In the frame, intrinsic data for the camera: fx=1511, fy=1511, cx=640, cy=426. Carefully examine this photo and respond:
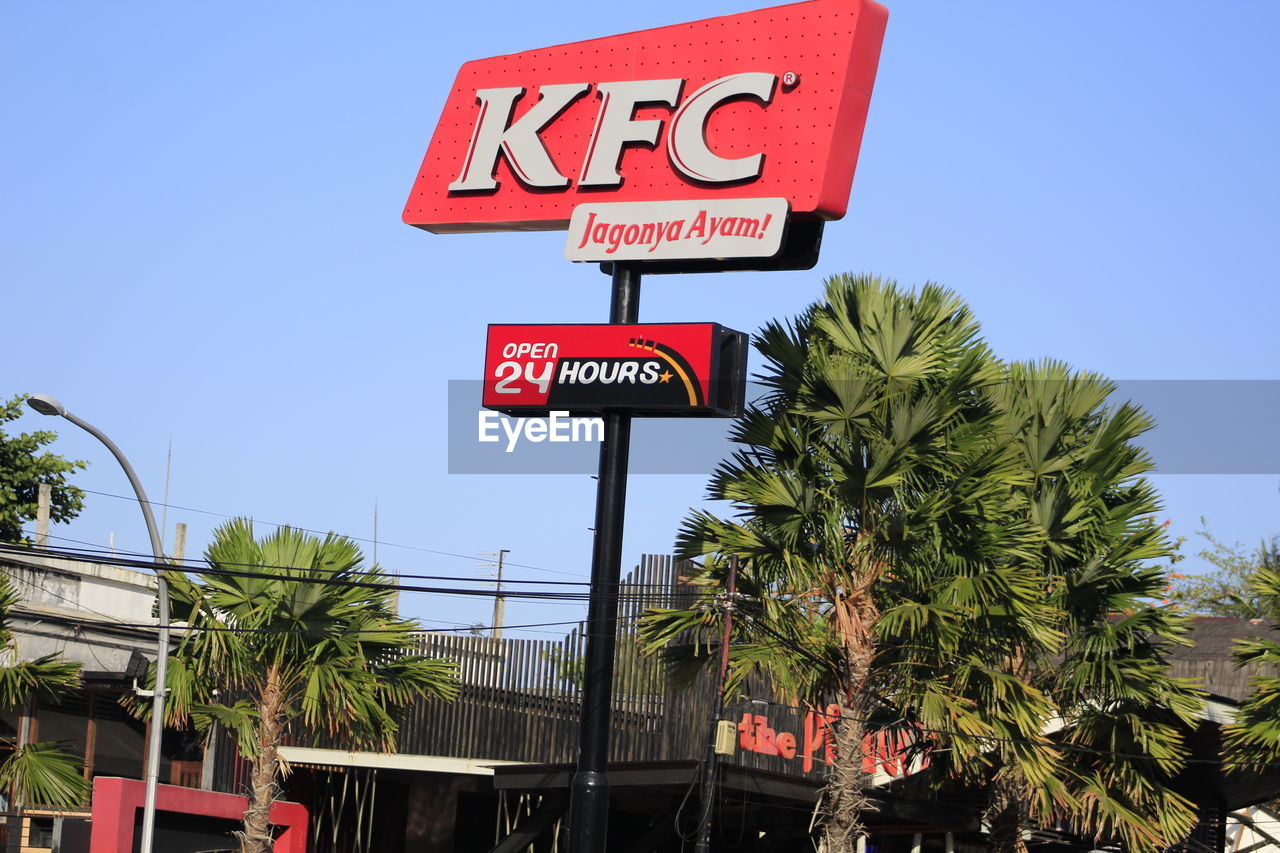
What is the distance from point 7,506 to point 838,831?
37.8m

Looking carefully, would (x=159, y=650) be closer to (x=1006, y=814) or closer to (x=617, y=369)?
(x=617, y=369)

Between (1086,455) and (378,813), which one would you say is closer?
(1086,455)

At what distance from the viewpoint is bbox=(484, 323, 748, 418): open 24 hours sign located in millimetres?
17422

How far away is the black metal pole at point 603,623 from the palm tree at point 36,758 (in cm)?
904

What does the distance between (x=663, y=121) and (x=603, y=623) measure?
6.36m

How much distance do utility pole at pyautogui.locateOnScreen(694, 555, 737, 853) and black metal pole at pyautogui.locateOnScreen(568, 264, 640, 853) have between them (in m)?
1.49

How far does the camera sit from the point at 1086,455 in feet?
73.5

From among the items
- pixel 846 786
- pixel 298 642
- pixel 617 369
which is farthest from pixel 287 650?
pixel 846 786

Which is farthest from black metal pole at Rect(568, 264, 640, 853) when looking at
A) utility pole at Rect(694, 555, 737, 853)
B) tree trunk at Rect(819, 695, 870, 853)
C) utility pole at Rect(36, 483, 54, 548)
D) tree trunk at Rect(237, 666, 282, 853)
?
utility pole at Rect(36, 483, 54, 548)

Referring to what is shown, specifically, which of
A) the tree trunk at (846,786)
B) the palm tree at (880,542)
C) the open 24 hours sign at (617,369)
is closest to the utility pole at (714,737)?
the palm tree at (880,542)

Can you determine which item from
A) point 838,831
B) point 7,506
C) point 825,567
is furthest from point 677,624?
point 7,506

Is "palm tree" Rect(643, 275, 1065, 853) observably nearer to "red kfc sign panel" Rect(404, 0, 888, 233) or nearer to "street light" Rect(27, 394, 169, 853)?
"red kfc sign panel" Rect(404, 0, 888, 233)

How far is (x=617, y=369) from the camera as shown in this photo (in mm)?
17922

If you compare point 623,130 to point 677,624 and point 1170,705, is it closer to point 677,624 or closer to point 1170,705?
point 677,624
